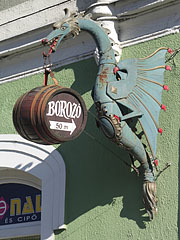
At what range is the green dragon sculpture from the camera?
5941 millimetres

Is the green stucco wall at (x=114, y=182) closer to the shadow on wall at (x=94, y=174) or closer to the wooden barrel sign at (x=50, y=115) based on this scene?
the shadow on wall at (x=94, y=174)

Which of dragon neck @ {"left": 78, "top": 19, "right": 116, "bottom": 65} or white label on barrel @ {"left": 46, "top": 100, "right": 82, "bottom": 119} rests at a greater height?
dragon neck @ {"left": 78, "top": 19, "right": 116, "bottom": 65}

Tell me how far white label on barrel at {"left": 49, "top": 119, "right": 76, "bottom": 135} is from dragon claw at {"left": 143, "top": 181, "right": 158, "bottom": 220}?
2.93ft

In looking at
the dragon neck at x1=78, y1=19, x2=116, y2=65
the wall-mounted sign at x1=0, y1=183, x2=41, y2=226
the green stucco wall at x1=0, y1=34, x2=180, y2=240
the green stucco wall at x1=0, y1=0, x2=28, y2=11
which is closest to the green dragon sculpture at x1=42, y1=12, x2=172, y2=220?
the dragon neck at x1=78, y1=19, x2=116, y2=65

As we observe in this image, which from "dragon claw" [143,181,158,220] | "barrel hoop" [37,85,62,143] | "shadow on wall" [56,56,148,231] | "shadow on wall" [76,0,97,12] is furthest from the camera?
"shadow on wall" [76,0,97,12]

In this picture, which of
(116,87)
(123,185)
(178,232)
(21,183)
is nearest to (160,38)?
(116,87)

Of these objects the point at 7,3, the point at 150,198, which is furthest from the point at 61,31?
the point at 7,3

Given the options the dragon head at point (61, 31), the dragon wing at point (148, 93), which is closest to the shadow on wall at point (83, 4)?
the dragon head at point (61, 31)

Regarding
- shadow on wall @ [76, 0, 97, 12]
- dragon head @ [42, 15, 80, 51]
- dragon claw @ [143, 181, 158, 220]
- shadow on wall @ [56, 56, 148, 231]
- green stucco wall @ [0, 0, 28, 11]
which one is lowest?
dragon claw @ [143, 181, 158, 220]

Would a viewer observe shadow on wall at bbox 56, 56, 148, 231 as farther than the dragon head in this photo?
Yes

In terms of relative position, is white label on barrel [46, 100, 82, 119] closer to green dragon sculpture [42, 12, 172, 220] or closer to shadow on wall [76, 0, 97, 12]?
green dragon sculpture [42, 12, 172, 220]

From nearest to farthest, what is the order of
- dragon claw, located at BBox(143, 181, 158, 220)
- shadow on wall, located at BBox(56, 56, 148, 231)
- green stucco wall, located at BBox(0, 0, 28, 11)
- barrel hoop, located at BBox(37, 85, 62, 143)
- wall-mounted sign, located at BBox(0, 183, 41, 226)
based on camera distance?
barrel hoop, located at BBox(37, 85, 62, 143)
dragon claw, located at BBox(143, 181, 158, 220)
shadow on wall, located at BBox(56, 56, 148, 231)
wall-mounted sign, located at BBox(0, 183, 41, 226)
green stucco wall, located at BBox(0, 0, 28, 11)

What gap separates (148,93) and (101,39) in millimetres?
663

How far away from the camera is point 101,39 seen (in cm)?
616
